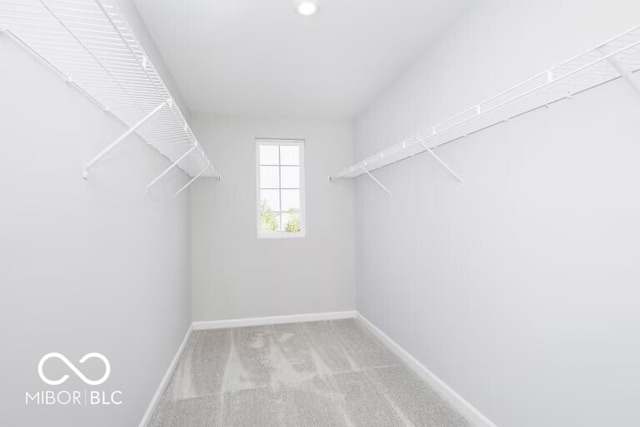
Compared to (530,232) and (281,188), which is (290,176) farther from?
(530,232)

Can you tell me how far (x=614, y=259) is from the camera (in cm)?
122

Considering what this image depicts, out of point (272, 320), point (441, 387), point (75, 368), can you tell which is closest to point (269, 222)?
point (272, 320)

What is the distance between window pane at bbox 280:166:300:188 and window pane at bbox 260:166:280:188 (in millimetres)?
74

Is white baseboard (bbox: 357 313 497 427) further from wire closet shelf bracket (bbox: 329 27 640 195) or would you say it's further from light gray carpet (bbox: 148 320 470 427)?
wire closet shelf bracket (bbox: 329 27 640 195)

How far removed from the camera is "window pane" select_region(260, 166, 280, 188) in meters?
4.04

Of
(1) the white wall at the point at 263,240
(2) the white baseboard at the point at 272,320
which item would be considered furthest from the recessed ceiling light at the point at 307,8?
(2) the white baseboard at the point at 272,320

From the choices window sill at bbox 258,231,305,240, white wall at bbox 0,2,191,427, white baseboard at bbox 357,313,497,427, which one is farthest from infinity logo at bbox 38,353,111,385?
window sill at bbox 258,231,305,240

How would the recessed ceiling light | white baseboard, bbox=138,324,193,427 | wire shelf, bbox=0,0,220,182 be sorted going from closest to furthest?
1. wire shelf, bbox=0,0,220,182
2. the recessed ceiling light
3. white baseboard, bbox=138,324,193,427

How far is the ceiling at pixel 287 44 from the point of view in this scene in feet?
6.41

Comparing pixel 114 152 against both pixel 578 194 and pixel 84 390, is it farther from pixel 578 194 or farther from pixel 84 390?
pixel 578 194

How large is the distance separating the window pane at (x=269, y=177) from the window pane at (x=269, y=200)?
0.23 feet

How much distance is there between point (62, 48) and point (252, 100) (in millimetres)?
2444

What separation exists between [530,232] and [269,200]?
2.94 m

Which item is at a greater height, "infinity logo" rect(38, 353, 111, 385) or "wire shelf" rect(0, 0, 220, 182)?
"wire shelf" rect(0, 0, 220, 182)
